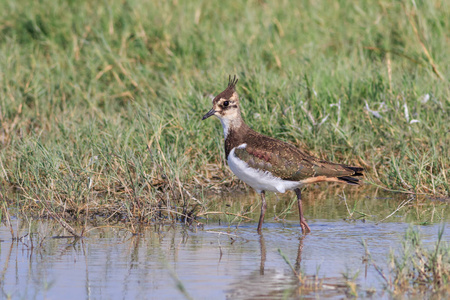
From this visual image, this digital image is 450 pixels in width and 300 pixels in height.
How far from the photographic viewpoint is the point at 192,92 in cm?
1045

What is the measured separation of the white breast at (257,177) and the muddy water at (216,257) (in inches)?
13.8

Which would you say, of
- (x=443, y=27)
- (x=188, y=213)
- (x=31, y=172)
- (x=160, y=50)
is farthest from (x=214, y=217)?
(x=443, y=27)

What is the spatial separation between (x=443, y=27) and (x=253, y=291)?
8096mm

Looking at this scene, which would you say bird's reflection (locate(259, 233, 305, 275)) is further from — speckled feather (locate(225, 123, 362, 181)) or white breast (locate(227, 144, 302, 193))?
speckled feather (locate(225, 123, 362, 181))

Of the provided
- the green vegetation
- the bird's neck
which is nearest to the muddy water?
the green vegetation

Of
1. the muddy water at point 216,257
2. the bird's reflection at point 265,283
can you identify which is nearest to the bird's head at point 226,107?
the muddy water at point 216,257

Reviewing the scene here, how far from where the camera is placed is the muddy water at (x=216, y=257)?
→ 5590 mm

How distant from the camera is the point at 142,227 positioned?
305 inches

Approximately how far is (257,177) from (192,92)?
282 centimetres

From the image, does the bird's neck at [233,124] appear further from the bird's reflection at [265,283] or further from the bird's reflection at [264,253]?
the bird's reflection at [265,283]

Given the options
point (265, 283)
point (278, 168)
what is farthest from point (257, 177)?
point (265, 283)

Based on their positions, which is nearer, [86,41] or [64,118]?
[64,118]

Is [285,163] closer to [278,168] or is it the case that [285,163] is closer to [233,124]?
[278,168]

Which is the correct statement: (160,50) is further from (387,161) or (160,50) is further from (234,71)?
(387,161)
